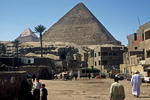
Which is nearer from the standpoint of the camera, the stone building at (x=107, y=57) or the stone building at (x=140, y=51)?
the stone building at (x=140, y=51)

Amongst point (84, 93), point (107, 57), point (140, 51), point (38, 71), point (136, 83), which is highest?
point (140, 51)

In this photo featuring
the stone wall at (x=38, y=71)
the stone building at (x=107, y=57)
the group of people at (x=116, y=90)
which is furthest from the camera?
the stone building at (x=107, y=57)

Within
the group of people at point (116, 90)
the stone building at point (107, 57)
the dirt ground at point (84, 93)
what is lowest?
the dirt ground at point (84, 93)

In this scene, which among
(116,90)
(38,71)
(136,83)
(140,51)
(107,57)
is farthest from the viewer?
(107,57)

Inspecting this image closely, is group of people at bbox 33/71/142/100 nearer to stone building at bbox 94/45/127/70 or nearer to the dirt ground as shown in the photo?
the dirt ground

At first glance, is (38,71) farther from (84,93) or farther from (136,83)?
(136,83)

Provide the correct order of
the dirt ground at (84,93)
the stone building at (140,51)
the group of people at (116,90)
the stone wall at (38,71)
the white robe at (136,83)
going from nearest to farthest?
the group of people at (116,90) → the white robe at (136,83) → the dirt ground at (84,93) → the stone building at (140,51) → the stone wall at (38,71)

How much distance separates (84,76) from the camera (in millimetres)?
47156

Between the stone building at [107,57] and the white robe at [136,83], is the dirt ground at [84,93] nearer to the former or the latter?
the white robe at [136,83]

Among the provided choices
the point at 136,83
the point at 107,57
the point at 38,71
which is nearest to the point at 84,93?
the point at 136,83

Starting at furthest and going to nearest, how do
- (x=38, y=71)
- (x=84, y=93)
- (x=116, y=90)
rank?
(x=38, y=71)
(x=84, y=93)
(x=116, y=90)

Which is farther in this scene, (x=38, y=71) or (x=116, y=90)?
(x=38, y=71)

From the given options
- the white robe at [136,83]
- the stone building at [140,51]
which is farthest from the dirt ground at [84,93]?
the stone building at [140,51]

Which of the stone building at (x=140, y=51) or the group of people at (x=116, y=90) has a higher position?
the stone building at (x=140, y=51)
